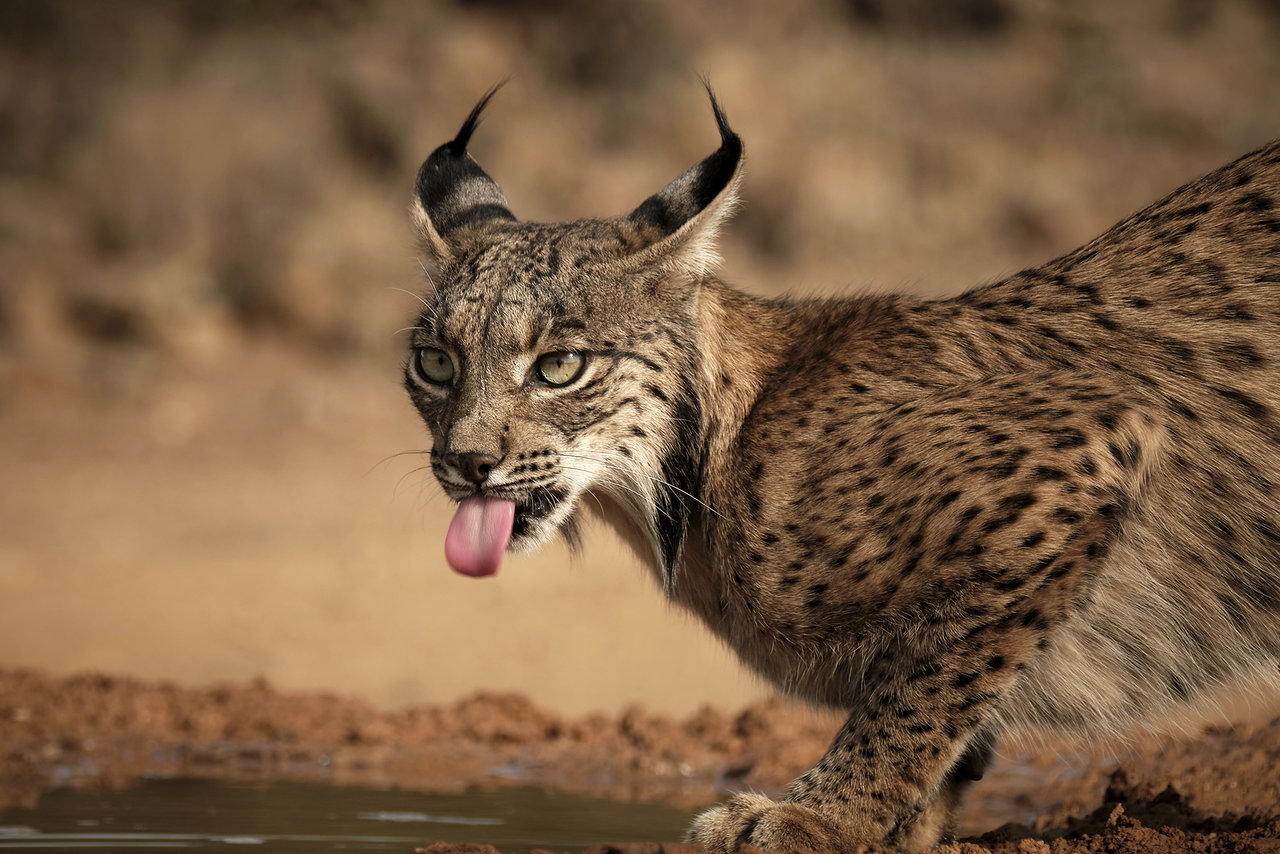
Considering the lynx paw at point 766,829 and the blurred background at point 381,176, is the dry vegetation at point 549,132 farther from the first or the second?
the lynx paw at point 766,829

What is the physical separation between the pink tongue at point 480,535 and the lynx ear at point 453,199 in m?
1.07

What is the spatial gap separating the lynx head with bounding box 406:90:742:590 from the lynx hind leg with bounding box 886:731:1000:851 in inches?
43.7

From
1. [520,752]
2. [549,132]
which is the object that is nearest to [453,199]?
[520,752]

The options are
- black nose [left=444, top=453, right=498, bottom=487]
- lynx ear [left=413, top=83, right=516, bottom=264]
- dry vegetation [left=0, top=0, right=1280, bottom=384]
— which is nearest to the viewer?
black nose [left=444, top=453, right=498, bottom=487]

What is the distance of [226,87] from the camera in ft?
51.4

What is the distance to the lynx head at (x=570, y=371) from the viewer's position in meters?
4.11

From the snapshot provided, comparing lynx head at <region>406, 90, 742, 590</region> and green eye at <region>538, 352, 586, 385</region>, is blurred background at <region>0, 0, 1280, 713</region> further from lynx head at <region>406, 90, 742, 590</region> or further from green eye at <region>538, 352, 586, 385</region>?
green eye at <region>538, 352, 586, 385</region>

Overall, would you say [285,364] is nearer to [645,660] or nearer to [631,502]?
[645,660]

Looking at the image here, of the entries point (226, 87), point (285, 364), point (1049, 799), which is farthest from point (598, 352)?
point (226, 87)

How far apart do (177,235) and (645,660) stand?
9144 mm

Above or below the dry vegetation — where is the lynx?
below

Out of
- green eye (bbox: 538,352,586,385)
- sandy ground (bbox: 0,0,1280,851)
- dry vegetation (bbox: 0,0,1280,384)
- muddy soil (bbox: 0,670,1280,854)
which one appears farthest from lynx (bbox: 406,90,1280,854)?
dry vegetation (bbox: 0,0,1280,384)

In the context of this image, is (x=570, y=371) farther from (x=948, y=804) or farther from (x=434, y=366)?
(x=948, y=804)

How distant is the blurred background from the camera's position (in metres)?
11.8
